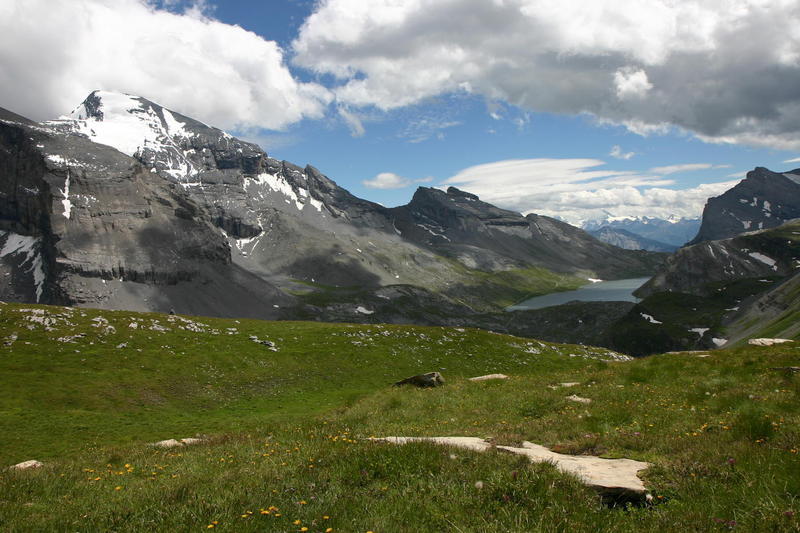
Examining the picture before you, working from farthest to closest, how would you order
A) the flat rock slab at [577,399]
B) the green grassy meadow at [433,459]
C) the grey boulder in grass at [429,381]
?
the grey boulder in grass at [429,381] → the flat rock slab at [577,399] → the green grassy meadow at [433,459]

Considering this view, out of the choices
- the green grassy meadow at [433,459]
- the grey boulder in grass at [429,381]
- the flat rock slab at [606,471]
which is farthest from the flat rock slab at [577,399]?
the grey boulder in grass at [429,381]

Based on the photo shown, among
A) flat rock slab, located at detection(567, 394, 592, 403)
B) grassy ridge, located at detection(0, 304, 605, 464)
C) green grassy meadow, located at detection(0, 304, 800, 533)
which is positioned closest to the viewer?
green grassy meadow, located at detection(0, 304, 800, 533)

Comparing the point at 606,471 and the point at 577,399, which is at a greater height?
the point at 606,471

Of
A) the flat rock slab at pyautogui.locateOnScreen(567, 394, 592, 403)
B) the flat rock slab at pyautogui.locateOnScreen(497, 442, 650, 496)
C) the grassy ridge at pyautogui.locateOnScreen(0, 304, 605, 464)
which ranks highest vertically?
the flat rock slab at pyautogui.locateOnScreen(497, 442, 650, 496)

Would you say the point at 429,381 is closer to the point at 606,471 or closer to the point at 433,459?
the point at 433,459

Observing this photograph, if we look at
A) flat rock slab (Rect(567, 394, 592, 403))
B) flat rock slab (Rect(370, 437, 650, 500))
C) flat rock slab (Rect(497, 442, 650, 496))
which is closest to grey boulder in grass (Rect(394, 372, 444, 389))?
flat rock slab (Rect(567, 394, 592, 403))

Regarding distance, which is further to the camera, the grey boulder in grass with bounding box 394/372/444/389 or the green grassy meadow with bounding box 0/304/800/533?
the grey boulder in grass with bounding box 394/372/444/389

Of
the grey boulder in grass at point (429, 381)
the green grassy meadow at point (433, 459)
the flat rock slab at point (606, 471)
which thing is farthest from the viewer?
the grey boulder in grass at point (429, 381)

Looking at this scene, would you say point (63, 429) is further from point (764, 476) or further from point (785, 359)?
point (785, 359)

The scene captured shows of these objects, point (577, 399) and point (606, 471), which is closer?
point (606, 471)

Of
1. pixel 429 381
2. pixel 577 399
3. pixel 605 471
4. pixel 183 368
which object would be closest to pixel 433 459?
pixel 605 471

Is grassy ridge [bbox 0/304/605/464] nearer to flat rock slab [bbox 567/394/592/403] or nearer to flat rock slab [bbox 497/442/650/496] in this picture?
flat rock slab [bbox 567/394/592/403]

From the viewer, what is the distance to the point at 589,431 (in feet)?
45.8

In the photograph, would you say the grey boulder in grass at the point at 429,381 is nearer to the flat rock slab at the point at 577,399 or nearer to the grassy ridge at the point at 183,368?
the grassy ridge at the point at 183,368
